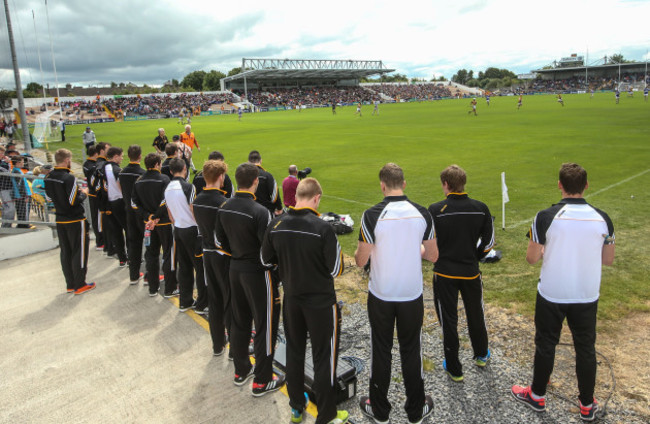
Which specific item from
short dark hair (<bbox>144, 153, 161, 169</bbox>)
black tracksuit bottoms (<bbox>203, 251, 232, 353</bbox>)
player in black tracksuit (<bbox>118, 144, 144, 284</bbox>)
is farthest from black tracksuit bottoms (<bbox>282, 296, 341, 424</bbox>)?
player in black tracksuit (<bbox>118, 144, 144, 284</bbox>)

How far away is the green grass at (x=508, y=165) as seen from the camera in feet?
21.9

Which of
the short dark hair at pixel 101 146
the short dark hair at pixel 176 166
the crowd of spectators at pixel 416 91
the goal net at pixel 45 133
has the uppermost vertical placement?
the crowd of spectators at pixel 416 91

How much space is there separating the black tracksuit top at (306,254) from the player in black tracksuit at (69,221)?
4.82m

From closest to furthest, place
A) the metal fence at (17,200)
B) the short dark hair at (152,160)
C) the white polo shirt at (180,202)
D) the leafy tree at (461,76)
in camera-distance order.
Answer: the white polo shirt at (180,202) → the short dark hair at (152,160) → the metal fence at (17,200) → the leafy tree at (461,76)

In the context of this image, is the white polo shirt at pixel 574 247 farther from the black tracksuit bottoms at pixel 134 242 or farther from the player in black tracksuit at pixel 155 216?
the black tracksuit bottoms at pixel 134 242

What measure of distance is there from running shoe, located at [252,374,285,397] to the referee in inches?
44.4

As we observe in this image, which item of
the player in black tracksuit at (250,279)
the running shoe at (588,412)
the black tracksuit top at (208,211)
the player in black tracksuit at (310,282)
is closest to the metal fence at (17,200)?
the black tracksuit top at (208,211)

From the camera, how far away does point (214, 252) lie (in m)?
4.60

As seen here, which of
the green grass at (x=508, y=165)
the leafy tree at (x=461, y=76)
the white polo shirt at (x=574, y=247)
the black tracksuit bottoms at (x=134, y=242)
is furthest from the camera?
the leafy tree at (x=461, y=76)

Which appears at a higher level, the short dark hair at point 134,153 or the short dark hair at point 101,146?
the short dark hair at point 101,146

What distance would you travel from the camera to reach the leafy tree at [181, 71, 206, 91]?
13700 centimetres

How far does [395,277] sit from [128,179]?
210 inches

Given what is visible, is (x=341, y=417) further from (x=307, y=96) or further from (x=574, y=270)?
(x=307, y=96)

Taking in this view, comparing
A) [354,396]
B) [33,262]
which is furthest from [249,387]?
[33,262]
